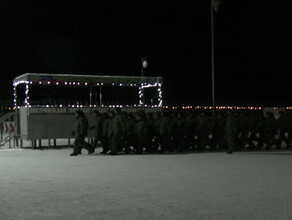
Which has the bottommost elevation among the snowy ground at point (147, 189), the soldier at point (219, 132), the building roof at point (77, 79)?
the snowy ground at point (147, 189)

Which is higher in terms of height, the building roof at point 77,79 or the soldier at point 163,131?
the building roof at point 77,79

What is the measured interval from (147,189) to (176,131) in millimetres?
10697

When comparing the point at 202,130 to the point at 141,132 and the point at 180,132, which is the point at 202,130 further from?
the point at 141,132

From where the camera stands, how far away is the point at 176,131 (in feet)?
69.5

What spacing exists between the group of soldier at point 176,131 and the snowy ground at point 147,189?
10.5 ft

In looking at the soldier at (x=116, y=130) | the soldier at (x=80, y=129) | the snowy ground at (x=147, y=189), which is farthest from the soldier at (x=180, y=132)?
the snowy ground at (x=147, y=189)

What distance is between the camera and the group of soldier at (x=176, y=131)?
1984 centimetres

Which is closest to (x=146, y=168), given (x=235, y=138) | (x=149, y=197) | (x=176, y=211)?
(x=149, y=197)

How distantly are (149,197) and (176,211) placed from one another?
143 cm

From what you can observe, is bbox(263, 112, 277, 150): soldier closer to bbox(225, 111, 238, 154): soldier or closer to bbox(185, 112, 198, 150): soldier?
bbox(225, 111, 238, 154): soldier

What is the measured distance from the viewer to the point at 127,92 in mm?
34125

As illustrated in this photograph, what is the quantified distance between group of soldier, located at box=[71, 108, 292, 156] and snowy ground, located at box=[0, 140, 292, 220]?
319 cm

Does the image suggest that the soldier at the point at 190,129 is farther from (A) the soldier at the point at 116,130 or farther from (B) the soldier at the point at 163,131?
(A) the soldier at the point at 116,130

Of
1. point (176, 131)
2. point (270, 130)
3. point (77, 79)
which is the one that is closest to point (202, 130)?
point (176, 131)
